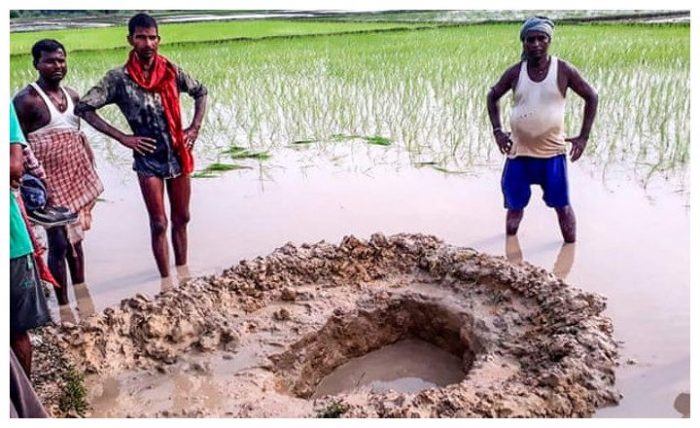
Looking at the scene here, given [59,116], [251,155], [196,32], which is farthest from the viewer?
[196,32]

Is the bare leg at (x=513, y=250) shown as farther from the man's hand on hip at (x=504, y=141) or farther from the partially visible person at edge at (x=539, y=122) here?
the man's hand on hip at (x=504, y=141)

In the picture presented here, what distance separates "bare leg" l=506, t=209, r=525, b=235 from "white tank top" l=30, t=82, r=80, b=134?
92.4 inches

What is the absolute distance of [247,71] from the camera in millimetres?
8297

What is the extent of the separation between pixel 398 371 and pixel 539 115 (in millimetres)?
1552

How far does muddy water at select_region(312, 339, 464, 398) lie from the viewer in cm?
289

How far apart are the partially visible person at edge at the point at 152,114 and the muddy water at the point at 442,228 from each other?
522 millimetres

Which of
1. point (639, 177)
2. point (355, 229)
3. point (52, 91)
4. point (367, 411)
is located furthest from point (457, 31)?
point (367, 411)

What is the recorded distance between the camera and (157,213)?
138 inches

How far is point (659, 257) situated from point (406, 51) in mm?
5910

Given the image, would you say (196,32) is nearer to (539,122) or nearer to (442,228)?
(442,228)

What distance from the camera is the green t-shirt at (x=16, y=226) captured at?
2176mm

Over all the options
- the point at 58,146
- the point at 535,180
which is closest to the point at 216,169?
the point at 58,146

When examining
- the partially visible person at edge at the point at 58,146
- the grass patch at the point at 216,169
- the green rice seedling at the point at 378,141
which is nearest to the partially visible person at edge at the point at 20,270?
the partially visible person at edge at the point at 58,146

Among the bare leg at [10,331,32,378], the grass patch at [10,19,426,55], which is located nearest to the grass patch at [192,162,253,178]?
the bare leg at [10,331,32,378]
